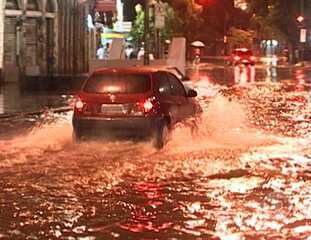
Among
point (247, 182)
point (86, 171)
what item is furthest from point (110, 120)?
point (247, 182)

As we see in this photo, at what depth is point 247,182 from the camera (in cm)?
1026

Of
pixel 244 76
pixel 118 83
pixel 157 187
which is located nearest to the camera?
pixel 157 187

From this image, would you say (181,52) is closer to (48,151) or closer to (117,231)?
(48,151)

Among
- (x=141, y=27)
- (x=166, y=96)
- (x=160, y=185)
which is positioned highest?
(x=141, y=27)

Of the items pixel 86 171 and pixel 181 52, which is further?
pixel 181 52

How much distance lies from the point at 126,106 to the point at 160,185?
318 centimetres

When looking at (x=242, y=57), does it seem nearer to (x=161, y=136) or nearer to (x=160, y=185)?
(x=161, y=136)

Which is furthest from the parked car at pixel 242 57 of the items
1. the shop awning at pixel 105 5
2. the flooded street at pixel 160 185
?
the flooded street at pixel 160 185

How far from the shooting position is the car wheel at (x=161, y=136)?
13076mm

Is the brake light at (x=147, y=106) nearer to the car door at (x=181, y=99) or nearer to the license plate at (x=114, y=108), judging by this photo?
the license plate at (x=114, y=108)

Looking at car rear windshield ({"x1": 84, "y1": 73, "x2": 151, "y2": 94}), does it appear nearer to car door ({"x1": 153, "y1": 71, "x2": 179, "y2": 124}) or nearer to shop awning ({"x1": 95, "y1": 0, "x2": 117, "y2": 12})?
car door ({"x1": 153, "y1": 71, "x2": 179, "y2": 124})

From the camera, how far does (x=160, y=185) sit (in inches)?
395

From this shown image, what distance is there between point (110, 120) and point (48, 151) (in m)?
1.15

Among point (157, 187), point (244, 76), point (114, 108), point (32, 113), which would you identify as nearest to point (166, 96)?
point (114, 108)
